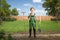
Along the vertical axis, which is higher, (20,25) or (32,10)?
(32,10)

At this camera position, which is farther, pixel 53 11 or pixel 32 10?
pixel 53 11

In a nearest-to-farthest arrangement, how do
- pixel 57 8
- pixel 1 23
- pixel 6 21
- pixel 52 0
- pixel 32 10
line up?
pixel 32 10 < pixel 1 23 < pixel 6 21 < pixel 57 8 < pixel 52 0

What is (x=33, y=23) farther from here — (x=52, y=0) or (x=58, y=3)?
(x=52, y=0)

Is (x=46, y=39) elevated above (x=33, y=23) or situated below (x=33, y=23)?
below

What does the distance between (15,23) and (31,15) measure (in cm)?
907

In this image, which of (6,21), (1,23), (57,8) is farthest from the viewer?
(57,8)

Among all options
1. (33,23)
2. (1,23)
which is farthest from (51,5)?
(33,23)

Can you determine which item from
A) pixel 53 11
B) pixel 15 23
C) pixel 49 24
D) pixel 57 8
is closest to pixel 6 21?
pixel 15 23

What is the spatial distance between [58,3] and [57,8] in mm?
587

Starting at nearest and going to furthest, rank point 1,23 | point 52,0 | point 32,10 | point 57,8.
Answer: point 32,10, point 1,23, point 57,8, point 52,0

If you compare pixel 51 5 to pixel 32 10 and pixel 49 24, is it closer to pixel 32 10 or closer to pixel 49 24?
pixel 49 24

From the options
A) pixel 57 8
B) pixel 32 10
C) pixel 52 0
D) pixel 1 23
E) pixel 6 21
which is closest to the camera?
pixel 32 10

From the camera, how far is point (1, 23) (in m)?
16.6

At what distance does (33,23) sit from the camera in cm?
971
